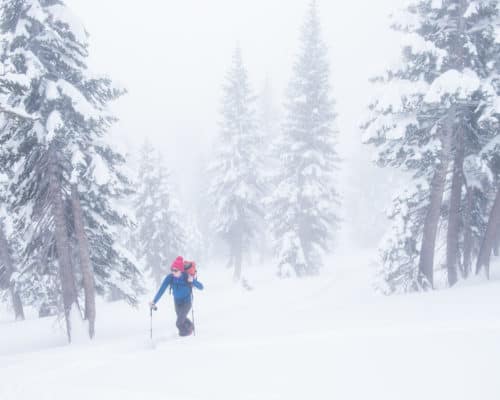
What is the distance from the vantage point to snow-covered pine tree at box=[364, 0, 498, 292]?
10.8 m

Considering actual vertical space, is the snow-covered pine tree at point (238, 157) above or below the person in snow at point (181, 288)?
above

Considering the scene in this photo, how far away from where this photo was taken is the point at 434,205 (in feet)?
40.4

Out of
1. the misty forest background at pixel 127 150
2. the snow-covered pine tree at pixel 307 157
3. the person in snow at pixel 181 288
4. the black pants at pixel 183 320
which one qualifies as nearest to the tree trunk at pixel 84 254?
the misty forest background at pixel 127 150

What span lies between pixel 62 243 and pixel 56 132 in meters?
3.55

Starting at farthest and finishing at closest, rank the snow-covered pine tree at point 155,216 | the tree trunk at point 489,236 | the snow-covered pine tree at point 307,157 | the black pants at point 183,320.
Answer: the snow-covered pine tree at point 155,216
the snow-covered pine tree at point 307,157
the tree trunk at point 489,236
the black pants at point 183,320

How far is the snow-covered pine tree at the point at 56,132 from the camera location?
1065 centimetres

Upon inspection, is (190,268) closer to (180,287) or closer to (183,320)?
(180,287)

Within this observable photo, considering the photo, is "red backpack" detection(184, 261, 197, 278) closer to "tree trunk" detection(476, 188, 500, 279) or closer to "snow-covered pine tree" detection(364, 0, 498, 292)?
"snow-covered pine tree" detection(364, 0, 498, 292)

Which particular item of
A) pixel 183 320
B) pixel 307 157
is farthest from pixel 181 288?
pixel 307 157

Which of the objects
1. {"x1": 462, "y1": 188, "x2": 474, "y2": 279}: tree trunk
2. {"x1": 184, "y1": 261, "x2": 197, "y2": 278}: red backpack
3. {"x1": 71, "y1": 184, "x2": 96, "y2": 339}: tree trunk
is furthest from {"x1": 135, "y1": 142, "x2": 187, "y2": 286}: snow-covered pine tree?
{"x1": 462, "y1": 188, "x2": 474, "y2": 279}: tree trunk

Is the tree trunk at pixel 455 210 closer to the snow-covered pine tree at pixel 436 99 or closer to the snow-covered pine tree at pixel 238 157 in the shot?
the snow-covered pine tree at pixel 436 99

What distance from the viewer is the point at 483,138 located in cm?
1247

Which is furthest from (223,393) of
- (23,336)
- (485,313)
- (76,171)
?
(23,336)

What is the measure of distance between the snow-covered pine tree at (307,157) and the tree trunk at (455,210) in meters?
12.0
